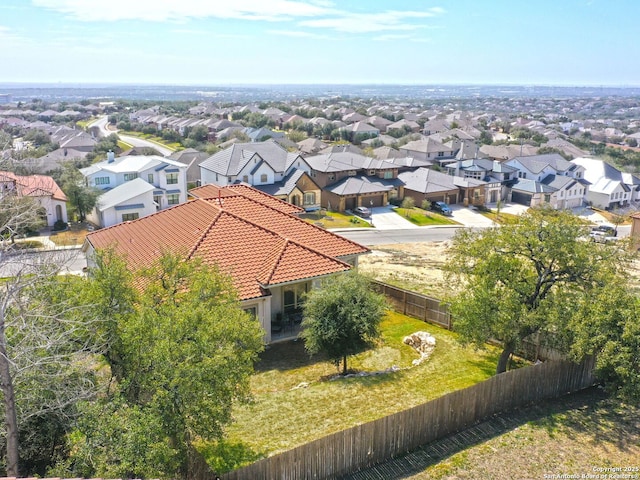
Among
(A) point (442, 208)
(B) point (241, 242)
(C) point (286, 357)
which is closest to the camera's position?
(C) point (286, 357)

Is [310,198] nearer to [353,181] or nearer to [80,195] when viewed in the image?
[353,181]

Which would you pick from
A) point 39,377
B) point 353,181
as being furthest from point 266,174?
point 39,377

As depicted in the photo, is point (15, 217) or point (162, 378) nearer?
point (15, 217)

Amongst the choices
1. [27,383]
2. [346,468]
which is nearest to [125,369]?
[27,383]

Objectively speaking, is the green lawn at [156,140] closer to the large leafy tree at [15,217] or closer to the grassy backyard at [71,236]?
the grassy backyard at [71,236]

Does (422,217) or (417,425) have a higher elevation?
(417,425)

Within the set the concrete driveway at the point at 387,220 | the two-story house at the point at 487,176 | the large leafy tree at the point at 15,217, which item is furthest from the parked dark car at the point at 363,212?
the large leafy tree at the point at 15,217

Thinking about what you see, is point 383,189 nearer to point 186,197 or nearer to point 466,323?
point 186,197
